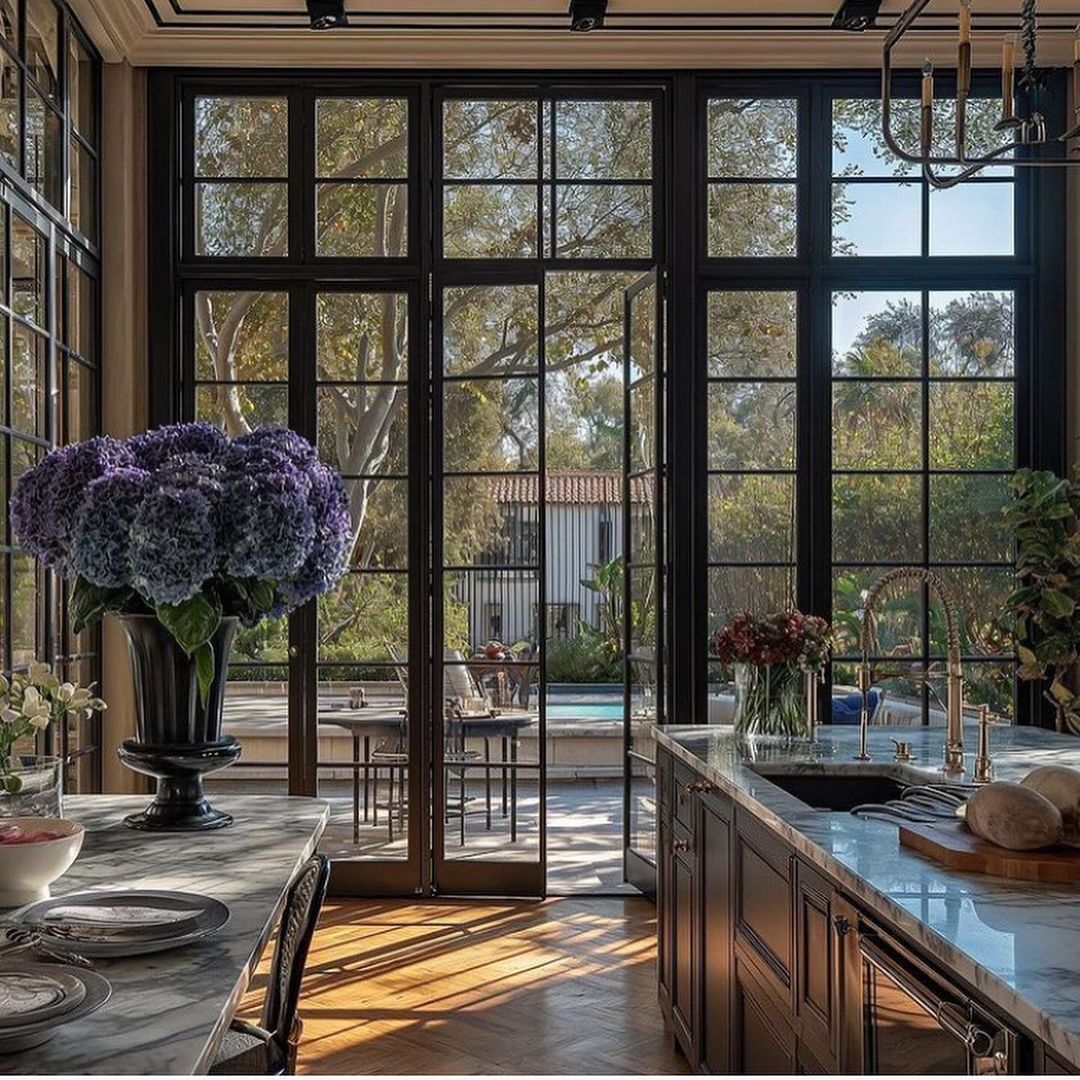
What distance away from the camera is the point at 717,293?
17.7 ft

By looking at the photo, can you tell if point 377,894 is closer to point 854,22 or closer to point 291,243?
point 291,243

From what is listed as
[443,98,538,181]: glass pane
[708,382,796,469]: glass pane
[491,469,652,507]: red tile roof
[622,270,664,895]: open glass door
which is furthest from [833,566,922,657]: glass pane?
[491,469,652,507]: red tile roof

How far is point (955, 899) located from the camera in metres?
1.69

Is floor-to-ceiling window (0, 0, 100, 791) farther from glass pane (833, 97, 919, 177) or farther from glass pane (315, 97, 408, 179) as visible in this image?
glass pane (833, 97, 919, 177)

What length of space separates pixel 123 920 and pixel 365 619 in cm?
394

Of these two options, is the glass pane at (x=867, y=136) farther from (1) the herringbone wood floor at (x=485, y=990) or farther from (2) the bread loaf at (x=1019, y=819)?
(2) the bread loaf at (x=1019, y=819)

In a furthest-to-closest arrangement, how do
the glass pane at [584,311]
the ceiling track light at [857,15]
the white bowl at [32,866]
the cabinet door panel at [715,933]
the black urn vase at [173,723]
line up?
the glass pane at [584,311] → the ceiling track light at [857,15] → the cabinet door panel at [715,933] → the black urn vase at [173,723] → the white bowl at [32,866]

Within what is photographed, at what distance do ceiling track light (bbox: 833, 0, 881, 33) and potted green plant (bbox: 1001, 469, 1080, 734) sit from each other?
186 cm

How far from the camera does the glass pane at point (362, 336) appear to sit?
5.44m

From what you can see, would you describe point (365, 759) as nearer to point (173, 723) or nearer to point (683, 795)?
point (683, 795)

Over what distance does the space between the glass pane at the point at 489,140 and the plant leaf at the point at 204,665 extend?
3769 millimetres

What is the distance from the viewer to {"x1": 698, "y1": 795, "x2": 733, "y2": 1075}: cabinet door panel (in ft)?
9.43

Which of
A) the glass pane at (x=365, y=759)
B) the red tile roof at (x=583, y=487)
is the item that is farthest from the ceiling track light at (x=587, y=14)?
the red tile roof at (x=583, y=487)

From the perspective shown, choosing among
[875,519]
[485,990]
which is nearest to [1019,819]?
[485,990]
